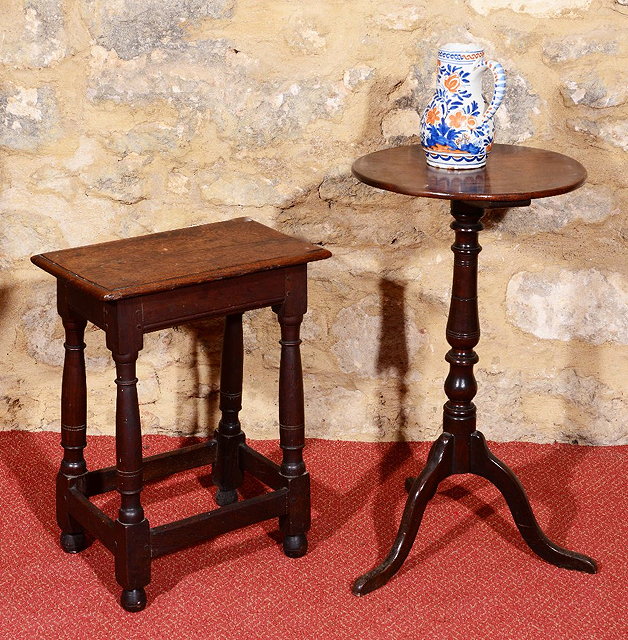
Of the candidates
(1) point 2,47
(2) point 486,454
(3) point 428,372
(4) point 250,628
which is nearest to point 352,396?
(3) point 428,372

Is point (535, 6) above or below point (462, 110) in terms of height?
above

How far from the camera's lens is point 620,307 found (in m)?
2.82

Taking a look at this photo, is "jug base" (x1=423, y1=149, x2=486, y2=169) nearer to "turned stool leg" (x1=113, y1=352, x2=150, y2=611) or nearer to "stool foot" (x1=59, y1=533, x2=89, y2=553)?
"turned stool leg" (x1=113, y1=352, x2=150, y2=611)

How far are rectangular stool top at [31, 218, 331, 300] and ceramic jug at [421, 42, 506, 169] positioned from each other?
1.09 feet

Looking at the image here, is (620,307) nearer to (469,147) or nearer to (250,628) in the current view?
(469,147)

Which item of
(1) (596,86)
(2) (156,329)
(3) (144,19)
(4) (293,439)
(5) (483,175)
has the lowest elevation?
(4) (293,439)

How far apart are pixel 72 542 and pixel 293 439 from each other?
548 mm

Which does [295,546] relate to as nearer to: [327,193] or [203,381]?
[203,381]

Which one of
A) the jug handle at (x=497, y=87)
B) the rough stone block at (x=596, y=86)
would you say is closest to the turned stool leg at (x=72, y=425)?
the jug handle at (x=497, y=87)

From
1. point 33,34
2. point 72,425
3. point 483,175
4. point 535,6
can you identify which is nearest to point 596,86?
point 535,6

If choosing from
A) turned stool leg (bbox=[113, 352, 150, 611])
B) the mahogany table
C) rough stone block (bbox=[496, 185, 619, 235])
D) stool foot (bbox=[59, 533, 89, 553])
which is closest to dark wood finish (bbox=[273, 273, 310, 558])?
the mahogany table

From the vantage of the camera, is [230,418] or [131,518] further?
[230,418]

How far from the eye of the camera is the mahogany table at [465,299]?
211 centimetres

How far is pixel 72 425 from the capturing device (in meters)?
2.40
